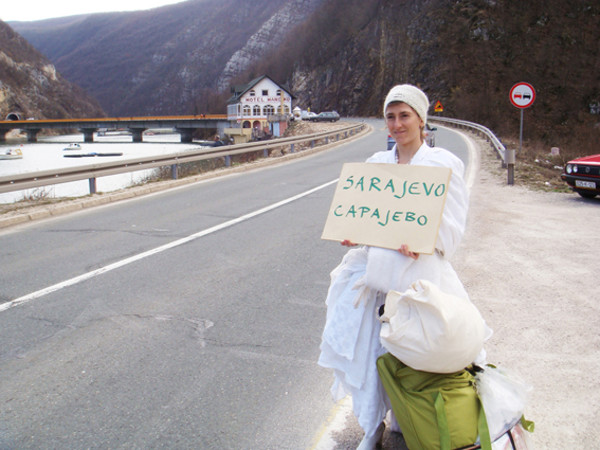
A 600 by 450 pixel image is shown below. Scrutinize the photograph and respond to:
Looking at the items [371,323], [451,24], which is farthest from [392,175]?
[451,24]

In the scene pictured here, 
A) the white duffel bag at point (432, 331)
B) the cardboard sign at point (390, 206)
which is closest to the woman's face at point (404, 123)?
the cardboard sign at point (390, 206)

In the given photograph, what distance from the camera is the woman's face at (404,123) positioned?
2764 millimetres

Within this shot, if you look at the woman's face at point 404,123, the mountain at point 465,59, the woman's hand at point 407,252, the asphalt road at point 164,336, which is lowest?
the asphalt road at point 164,336

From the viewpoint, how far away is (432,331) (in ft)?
7.49

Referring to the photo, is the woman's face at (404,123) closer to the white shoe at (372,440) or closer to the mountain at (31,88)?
the white shoe at (372,440)

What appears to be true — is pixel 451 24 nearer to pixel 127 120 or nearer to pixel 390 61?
pixel 390 61

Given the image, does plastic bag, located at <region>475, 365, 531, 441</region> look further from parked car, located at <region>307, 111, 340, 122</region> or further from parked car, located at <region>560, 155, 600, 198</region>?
parked car, located at <region>307, 111, 340, 122</region>

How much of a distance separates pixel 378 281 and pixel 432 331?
423 mm

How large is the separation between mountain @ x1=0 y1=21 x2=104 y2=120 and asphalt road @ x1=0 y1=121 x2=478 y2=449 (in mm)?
138118

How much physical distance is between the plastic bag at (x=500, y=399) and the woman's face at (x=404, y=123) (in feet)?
3.91

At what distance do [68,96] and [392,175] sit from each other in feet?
581

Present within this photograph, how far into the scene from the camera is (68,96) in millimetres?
161625

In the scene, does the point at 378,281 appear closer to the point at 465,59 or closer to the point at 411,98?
the point at 411,98

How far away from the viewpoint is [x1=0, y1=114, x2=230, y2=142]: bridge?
93750 mm
